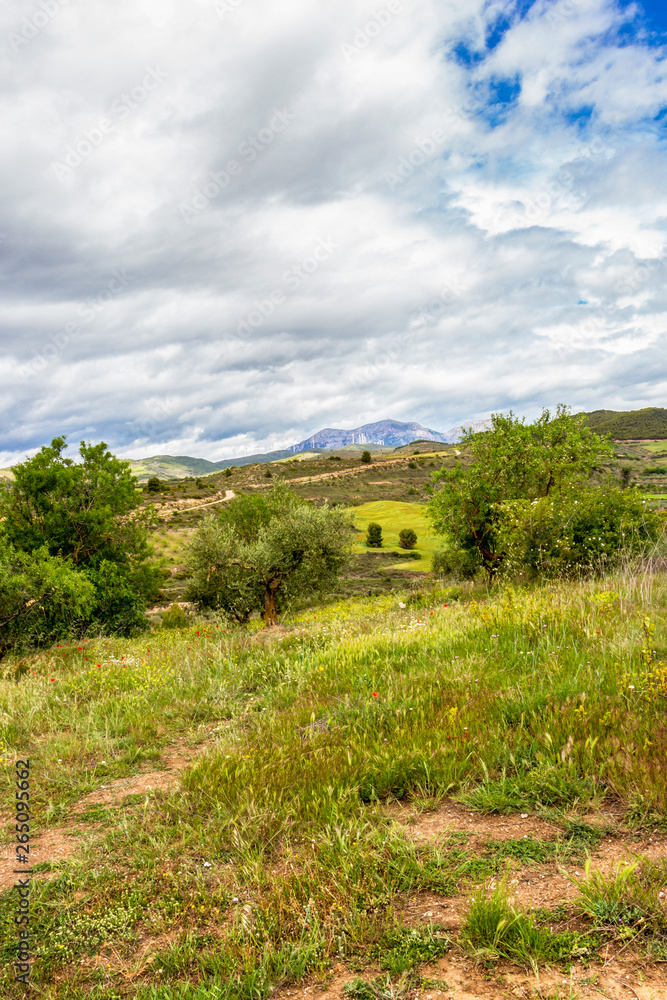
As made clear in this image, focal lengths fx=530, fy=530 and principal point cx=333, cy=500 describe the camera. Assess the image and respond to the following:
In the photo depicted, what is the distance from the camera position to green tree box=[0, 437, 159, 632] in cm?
2305

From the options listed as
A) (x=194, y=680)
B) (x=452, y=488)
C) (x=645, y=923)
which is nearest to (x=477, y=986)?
(x=645, y=923)

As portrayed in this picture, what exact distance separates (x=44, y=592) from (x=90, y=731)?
43.6 ft

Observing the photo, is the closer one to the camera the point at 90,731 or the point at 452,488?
the point at 90,731

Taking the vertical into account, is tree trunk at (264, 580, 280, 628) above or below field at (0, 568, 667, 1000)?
below

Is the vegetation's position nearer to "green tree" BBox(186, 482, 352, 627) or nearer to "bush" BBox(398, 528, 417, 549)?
"green tree" BBox(186, 482, 352, 627)

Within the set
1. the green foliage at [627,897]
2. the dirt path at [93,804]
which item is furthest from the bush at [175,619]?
the green foliage at [627,897]

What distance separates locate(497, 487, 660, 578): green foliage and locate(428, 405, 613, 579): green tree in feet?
13.4

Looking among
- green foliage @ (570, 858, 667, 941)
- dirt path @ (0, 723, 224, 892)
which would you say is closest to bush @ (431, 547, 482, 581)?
dirt path @ (0, 723, 224, 892)

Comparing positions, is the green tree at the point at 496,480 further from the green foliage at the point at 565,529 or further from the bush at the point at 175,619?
the bush at the point at 175,619

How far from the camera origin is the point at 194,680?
7.42 metres

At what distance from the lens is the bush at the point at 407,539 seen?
6288cm

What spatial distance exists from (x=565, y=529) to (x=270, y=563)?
1313 centimetres

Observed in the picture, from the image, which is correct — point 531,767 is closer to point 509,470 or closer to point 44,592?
point 44,592

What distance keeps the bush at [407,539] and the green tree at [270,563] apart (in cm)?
3696
